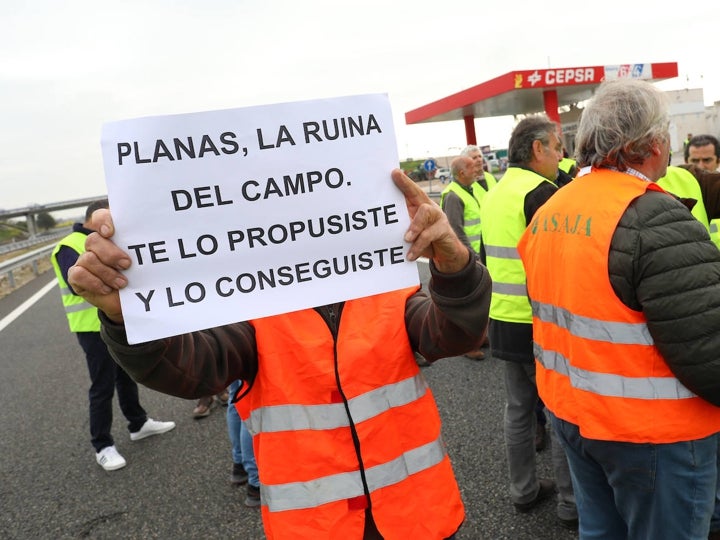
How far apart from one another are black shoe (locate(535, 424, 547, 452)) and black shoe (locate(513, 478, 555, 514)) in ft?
1.64

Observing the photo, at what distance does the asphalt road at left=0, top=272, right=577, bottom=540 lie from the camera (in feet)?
10.4

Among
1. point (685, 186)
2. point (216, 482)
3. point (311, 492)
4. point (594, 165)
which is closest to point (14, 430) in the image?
point (216, 482)

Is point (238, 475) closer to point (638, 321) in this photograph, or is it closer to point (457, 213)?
point (638, 321)

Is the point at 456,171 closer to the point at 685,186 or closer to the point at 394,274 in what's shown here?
the point at 685,186

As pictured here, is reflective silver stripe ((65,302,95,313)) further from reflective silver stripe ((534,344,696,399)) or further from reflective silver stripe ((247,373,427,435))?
reflective silver stripe ((534,344,696,399))

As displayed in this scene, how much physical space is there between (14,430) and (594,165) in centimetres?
544

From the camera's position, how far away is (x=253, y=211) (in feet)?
4.65

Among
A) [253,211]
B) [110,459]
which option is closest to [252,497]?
[110,459]

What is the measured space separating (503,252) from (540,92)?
68.5ft

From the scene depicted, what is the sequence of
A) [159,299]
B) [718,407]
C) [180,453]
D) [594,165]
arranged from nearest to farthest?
[159,299], [718,407], [594,165], [180,453]

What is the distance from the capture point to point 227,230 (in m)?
1.41

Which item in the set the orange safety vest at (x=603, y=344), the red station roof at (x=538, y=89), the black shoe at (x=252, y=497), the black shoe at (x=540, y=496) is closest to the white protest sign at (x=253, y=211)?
the orange safety vest at (x=603, y=344)

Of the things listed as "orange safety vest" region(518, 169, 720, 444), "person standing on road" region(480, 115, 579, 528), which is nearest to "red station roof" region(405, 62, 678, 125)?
"person standing on road" region(480, 115, 579, 528)

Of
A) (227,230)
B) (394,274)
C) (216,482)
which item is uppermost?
(227,230)
